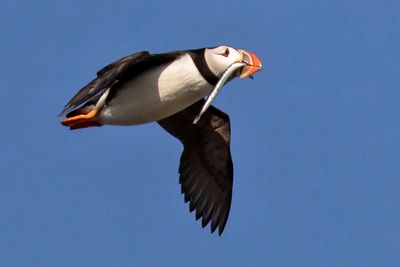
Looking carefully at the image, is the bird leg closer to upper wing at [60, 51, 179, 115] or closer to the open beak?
upper wing at [60, 51, 179, 115]

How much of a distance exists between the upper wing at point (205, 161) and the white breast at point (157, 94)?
1.72 metres

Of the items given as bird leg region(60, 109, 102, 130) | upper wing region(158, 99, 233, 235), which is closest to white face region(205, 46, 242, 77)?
bird leg region(60, 109, 102, 130)

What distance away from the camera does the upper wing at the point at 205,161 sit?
1366 centimetres

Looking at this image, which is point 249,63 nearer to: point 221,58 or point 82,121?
point 221,58

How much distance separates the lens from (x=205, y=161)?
45.4ft

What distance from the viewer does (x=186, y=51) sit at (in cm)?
1216

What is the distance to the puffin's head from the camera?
1169 cm

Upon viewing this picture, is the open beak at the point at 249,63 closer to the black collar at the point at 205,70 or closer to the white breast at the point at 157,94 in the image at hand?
the black collar at the point at 205,70

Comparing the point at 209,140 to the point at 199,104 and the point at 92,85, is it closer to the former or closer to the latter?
the point at 199,104

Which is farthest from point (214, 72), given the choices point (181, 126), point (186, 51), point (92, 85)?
point (181, 126)

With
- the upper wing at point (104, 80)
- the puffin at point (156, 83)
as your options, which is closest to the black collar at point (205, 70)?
the puffin at point (156, 83)

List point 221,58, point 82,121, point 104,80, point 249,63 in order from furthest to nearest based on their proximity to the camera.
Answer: point 82,121 < point 221,58 < point 249,63 < point 104,80

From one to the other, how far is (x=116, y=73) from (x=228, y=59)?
4.12 feet

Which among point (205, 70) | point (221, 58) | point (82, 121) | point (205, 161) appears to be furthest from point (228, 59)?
point (205, 161)
